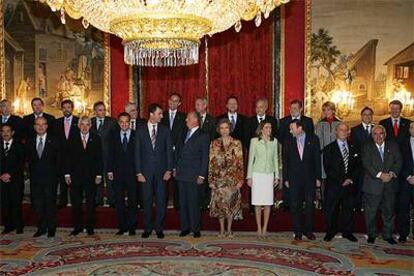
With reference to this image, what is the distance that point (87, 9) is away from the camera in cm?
500

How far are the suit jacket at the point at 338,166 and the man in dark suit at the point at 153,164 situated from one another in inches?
85.5

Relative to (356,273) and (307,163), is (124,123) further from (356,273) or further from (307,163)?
(356,273)

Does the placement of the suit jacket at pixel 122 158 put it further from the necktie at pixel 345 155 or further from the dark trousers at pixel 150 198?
the necktie at pixel 345 155

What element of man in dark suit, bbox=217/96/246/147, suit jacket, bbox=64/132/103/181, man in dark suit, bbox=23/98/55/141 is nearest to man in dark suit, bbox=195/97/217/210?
man in dark suit, bbox=217/96/246/147

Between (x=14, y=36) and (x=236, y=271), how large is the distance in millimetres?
7320

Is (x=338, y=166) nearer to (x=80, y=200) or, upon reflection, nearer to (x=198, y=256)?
(x=198, y=256)

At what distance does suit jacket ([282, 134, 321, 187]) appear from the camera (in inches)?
307

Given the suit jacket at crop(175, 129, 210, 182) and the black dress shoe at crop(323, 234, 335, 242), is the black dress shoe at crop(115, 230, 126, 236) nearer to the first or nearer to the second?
the suit jacket at crop(175, 129, 210, 182)

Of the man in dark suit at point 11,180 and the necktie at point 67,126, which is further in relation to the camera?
the necktie at point 67,126

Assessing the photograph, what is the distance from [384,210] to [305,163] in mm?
1208

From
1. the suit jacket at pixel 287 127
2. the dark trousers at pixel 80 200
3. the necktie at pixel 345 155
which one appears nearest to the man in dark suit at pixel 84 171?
the dark trousers at pixel 80 200

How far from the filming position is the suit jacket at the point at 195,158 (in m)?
7.96

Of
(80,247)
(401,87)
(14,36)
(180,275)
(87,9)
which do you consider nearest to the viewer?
(87,9)

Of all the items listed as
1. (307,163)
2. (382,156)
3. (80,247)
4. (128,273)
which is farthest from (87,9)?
(382,156)
